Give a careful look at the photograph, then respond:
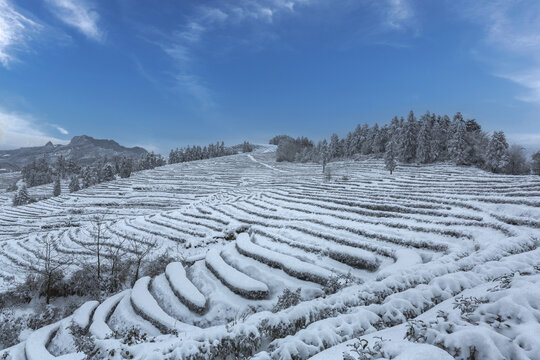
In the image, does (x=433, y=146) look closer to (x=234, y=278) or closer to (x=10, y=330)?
(x=234, y=278)

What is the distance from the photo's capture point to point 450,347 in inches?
123

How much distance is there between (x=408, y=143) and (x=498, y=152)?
18361 millimetres

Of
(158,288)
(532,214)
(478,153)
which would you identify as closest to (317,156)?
(478,153)

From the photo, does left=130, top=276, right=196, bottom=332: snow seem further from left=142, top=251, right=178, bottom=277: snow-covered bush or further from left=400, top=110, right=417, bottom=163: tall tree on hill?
left=400, top=110, right=417, bottom=163: tall tree on hill

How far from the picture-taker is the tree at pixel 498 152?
4472cm

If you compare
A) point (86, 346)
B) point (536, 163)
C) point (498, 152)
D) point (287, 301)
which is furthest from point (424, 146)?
point (86, 346)

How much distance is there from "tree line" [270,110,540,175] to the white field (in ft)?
105

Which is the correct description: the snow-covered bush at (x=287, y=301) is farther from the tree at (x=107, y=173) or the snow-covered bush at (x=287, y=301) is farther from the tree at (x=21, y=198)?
→ the tree at (x=107, y=173)

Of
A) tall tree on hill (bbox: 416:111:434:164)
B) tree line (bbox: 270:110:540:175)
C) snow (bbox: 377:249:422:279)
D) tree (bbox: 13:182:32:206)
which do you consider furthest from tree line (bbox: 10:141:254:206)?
tall tree on hill (bbox: 416:111:434:164)

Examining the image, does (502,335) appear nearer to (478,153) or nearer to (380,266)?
(380,266)

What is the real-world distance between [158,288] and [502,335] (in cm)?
1117

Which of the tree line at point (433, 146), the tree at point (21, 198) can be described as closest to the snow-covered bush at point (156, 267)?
the tree line at point (433, 146)

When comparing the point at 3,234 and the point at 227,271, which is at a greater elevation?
the point at 227,271

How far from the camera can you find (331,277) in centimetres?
872
